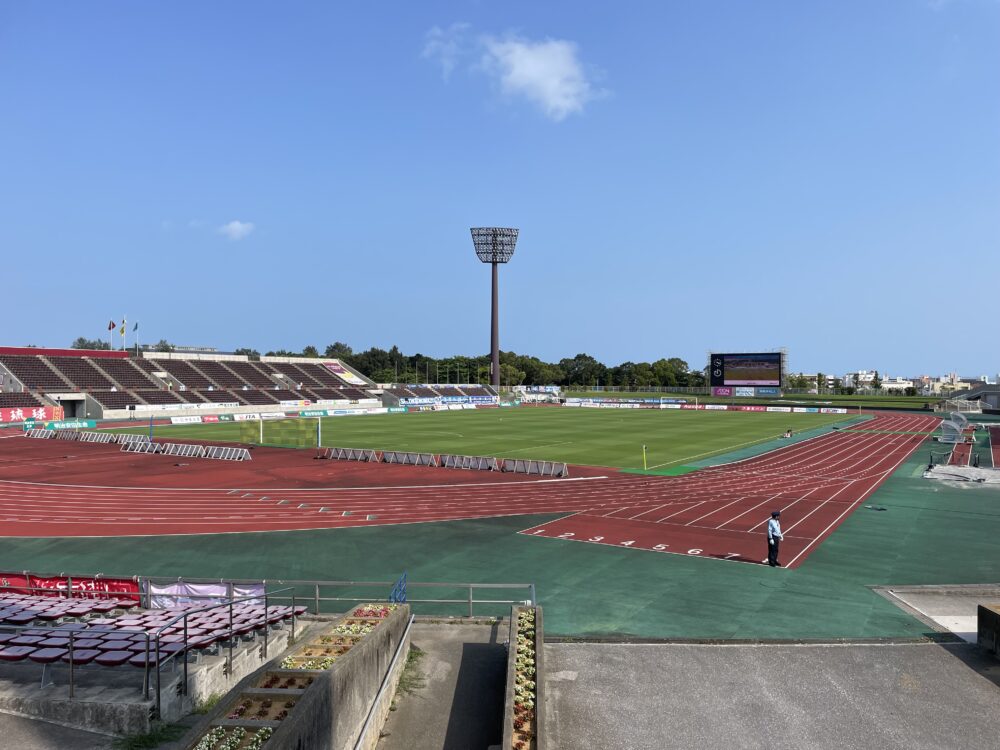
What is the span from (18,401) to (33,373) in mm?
7703

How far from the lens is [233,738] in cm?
720

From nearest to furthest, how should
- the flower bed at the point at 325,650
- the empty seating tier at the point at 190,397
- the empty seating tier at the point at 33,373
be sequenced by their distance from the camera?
the flower bed at the point at 325,650, the empty seating tier at the point at 33,373, the empty seating tier at the point at 190,397

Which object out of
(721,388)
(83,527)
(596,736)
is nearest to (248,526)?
(83,527)

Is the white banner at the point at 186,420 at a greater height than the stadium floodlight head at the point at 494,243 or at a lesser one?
lesser

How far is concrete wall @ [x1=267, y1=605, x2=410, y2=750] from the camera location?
23.0ft

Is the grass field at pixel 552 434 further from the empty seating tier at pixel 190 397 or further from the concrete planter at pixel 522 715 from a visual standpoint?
the concrete planter at pixel 522 715

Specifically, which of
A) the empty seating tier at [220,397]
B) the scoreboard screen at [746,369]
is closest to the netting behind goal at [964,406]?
the scoreboard screen at [746,369]

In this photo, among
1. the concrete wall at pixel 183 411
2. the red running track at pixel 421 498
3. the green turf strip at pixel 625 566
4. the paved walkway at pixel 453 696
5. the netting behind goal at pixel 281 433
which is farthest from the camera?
the concrete wall at pixel 183 411

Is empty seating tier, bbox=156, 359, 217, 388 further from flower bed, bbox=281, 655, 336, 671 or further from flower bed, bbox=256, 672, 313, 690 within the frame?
flower bed, bbox=256, 672, 313, 690

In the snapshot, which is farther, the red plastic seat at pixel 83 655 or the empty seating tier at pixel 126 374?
the empty seating tier at pixel 126 374

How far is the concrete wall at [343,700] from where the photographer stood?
702 cm

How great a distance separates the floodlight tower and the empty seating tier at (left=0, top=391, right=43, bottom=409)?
266 feet

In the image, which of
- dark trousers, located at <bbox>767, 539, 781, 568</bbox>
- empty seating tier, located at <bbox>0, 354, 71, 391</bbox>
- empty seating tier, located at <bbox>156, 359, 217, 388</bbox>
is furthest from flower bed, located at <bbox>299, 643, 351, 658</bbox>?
empty seating tier, located at <bbox>156, 359, 217, 388</bbox>

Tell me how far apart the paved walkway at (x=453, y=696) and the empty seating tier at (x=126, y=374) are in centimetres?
8442
